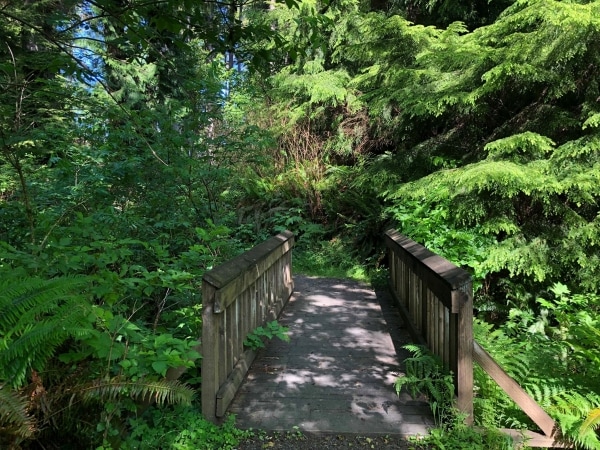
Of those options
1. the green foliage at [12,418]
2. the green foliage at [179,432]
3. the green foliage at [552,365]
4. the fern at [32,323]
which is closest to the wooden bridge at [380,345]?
the green foliage at [179,432]

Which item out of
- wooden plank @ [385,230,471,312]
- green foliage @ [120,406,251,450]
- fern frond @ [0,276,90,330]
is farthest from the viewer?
wooden plank @ [385,230,471,312]

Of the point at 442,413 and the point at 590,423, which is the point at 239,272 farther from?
the point at 590,423

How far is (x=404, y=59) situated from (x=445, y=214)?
2.89 m

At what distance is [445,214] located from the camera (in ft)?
20.2

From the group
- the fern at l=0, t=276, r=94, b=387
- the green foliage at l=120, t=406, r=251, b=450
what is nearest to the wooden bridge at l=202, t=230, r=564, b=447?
the green foliage at l=120, t=406, r=251, b=450

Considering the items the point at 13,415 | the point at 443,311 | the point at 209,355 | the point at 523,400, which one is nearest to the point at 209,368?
the point at 209,355

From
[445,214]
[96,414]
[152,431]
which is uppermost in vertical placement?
[445,214]

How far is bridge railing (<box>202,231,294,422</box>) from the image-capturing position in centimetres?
303

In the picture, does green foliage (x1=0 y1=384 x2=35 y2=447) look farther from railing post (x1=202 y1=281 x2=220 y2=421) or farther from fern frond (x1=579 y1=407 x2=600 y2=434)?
fern frond (x1=579 y1=407 x2=600 y2=434)

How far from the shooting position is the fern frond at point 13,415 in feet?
5.88

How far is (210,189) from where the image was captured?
6547 millimetres

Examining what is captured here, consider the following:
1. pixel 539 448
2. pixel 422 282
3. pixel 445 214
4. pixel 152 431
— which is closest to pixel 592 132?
pixel 445 214

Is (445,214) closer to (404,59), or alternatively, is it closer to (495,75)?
(495,75)

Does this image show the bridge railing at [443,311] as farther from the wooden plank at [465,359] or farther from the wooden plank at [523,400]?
the wooden plank at [523,400]
